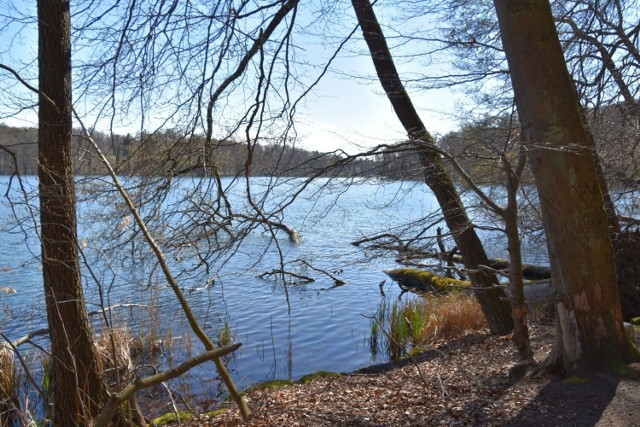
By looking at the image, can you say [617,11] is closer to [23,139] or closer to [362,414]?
[362,414]

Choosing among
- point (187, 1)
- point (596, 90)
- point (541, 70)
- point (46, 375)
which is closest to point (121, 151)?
point (187, 1)

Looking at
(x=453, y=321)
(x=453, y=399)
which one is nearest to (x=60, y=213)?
(x=453, y=399)

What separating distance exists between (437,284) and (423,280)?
4.70ft

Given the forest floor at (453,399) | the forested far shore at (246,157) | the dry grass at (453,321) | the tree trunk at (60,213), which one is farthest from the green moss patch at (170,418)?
the dry grass at (453,321)

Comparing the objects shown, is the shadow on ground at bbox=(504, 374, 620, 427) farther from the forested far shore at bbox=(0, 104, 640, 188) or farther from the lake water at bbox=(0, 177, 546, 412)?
the lake water at bbox=(0, 177, 546, 412)

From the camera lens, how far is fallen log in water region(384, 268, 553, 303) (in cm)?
992

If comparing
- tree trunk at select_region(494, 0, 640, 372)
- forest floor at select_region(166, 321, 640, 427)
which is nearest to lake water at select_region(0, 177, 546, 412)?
forest floor at select_region(166, 321, 640, 427)

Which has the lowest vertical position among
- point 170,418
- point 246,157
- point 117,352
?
point 170,418

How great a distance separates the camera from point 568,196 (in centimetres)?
485

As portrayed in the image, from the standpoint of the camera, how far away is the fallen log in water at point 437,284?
992 cm

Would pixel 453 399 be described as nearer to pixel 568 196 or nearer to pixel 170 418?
pixel 568 196

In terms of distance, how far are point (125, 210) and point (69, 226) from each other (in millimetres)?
549

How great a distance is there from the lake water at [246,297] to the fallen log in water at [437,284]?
1.30ft

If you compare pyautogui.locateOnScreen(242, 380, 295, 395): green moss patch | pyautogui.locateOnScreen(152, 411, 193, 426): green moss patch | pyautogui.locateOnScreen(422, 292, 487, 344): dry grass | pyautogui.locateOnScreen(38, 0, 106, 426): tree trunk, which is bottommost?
pyautogui.locateOnScreen(152, 411, 193, 426): green moss patch
